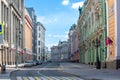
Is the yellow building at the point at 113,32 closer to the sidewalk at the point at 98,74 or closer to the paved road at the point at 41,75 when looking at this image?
the sidewalk at the point at 98,74

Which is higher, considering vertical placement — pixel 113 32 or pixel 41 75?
pixel 113 32

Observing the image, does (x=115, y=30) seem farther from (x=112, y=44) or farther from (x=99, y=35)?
(x=99, y=35)

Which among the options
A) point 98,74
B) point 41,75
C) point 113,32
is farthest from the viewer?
point 113,32

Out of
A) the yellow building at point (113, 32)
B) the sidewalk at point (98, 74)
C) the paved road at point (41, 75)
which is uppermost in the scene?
the yellow building at point (113, 32)

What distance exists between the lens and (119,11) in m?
51.0

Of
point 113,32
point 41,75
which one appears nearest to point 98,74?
point 41,75

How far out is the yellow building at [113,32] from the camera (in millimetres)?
50906

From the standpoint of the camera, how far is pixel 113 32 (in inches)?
2108

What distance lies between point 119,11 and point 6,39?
43.6 m

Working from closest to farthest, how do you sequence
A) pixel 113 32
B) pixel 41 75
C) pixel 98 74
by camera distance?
pixel 98 74
pixel 41 75
pixel 113 32

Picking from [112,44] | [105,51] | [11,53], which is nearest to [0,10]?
[11,53]

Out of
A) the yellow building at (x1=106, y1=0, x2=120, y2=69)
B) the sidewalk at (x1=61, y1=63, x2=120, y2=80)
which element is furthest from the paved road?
the yellow building at (x1=106, y1=0, x2=120, y2=69)

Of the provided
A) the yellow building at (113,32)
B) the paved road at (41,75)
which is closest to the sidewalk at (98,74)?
the paved road at (41,75)

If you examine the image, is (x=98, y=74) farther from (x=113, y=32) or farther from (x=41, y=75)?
(x=113, y=32)
